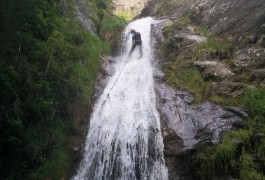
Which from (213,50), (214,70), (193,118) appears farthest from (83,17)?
(193,118)

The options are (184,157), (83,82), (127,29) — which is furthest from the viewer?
(127,29)

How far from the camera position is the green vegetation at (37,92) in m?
9.98

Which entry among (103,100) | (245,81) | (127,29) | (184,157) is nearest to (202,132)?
(184,157)

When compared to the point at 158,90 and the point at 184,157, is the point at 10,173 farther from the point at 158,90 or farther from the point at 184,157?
the point at 158,90

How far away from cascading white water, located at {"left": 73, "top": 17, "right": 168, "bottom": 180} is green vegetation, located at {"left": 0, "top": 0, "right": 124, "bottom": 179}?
0.82 metres

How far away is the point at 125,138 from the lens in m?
12.3

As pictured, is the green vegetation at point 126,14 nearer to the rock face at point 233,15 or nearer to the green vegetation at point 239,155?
the rock face at point 233,15

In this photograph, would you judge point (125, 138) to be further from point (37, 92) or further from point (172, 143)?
point (37, 92)

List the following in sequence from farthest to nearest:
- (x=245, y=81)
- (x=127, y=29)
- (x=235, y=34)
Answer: (x=127, y=29) < (x=235, y=34) < (x=245, y=81)

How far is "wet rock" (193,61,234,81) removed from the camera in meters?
→ 13.7

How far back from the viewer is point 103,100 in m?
14.8

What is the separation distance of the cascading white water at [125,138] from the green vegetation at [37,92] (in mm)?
819

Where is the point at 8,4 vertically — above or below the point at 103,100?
above

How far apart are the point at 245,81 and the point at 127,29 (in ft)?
40.0
